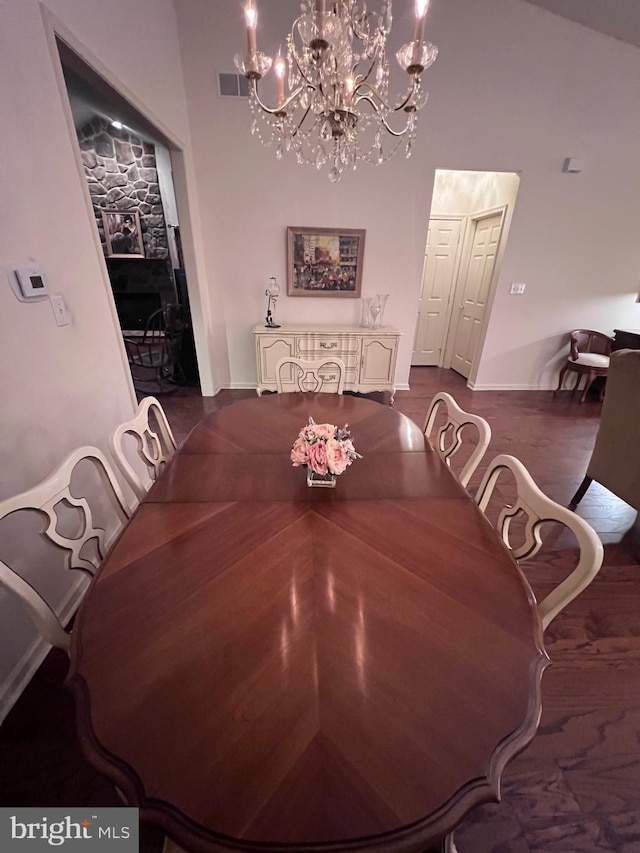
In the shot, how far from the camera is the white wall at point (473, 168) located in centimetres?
293

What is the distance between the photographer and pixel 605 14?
279 cm

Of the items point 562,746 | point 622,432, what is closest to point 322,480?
point 562,746

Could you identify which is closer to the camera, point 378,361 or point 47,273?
point 47,273

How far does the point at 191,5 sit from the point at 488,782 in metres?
4.76

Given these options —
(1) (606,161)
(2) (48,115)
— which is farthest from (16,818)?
(1) (606,161)

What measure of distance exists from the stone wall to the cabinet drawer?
13.2 ft

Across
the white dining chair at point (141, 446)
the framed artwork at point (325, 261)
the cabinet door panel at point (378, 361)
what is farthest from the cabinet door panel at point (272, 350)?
the white dining chair at point (141, 446)

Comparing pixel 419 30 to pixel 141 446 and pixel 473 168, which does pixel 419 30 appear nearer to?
pixel 141 446

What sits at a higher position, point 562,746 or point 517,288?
point 517,288

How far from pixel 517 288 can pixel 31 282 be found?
4.32m

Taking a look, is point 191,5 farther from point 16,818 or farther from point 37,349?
point 16,818

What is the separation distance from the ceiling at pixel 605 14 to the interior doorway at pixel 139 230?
418 centimetres

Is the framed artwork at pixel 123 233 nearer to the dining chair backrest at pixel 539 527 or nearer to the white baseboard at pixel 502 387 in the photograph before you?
the white baseboard at pixel 502 387

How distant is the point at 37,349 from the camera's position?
1.31 metres
